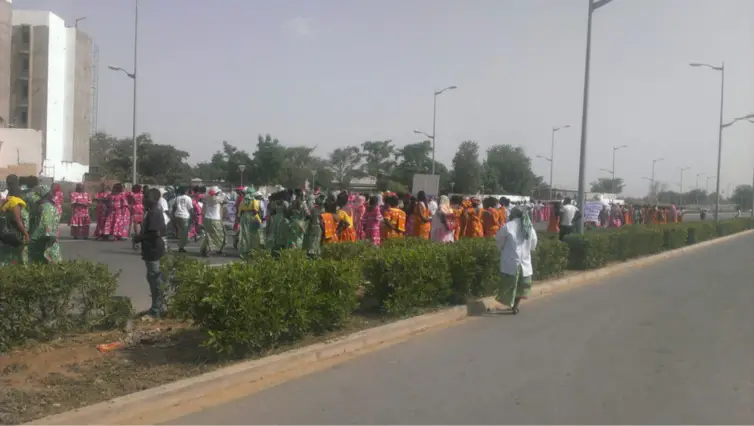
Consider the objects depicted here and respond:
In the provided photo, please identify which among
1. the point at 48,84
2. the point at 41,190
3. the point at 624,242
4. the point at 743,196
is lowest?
the point at 624,242

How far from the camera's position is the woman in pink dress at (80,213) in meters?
18.5

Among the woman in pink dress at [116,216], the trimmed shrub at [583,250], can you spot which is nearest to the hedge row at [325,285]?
the trimmed shrub at [583,250]

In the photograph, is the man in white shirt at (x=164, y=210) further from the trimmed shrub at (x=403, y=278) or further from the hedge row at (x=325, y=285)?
the trimmed shrub at (x=403, y=278)

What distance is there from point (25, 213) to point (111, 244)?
10.1 m

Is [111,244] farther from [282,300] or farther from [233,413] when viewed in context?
[233,413]

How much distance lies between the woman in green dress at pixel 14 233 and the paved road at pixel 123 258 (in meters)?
1.13

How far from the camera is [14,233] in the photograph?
26.1 ft

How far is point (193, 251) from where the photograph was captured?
56.2 ft

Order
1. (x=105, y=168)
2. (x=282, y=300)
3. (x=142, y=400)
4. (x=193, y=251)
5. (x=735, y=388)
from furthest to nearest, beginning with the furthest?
(x=105, y=168) → (x=193, y=251) → (x=282, y=300) → (x=735, y=388) → (x=142, y=400)

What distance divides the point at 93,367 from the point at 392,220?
7.69 meters

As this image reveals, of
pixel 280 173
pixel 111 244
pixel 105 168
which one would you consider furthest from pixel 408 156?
pixel 111 244

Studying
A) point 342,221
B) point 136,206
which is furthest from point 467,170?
point 342,221

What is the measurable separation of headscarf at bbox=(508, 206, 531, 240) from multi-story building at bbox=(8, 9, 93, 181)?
2191 inches

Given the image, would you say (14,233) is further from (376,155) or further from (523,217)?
(376,155)
